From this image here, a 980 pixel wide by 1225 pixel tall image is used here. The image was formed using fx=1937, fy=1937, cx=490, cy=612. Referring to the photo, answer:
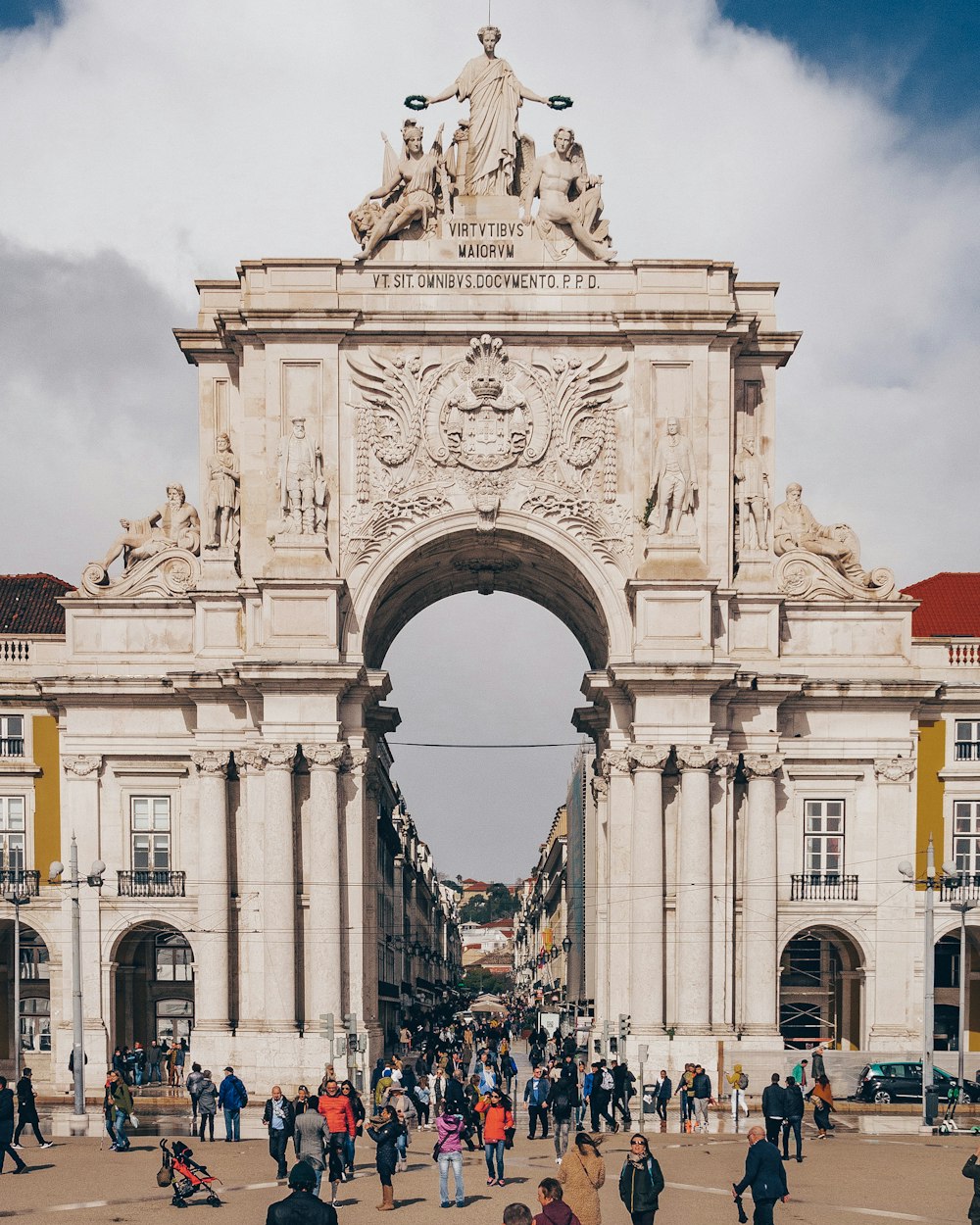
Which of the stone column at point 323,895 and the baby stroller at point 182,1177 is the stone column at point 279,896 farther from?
the baby stroller at point 182,1177

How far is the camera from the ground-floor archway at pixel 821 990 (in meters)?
59.0

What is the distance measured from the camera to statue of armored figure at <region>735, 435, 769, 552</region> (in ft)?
188

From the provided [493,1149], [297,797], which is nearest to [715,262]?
[297,797]

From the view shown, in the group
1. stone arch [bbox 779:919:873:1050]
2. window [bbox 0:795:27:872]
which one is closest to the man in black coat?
stone arch [bbox 779:919:873:1050]

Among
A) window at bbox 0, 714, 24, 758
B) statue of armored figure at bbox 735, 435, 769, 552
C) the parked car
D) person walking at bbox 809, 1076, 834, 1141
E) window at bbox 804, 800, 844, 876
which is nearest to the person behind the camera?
→ person walking at bbox 809, 1076, 834, 1141

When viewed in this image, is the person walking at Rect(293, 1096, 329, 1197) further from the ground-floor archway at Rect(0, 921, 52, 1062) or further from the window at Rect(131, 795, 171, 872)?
the ground-floor archway at Rect(0, 921, 52, 1062)

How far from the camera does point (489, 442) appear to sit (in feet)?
186

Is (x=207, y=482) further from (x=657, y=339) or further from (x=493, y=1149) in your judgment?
(x=493, y=1149)

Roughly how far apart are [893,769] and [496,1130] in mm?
25931

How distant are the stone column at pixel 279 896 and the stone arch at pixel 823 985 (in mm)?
14598

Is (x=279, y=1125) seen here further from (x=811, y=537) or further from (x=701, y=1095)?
(x=811, y=537)

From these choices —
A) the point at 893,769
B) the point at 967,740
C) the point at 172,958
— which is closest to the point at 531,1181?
the point at 893,769

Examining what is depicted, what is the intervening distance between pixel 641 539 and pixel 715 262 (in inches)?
331

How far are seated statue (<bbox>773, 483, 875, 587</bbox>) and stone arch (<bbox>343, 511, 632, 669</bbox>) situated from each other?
566 centimetres
